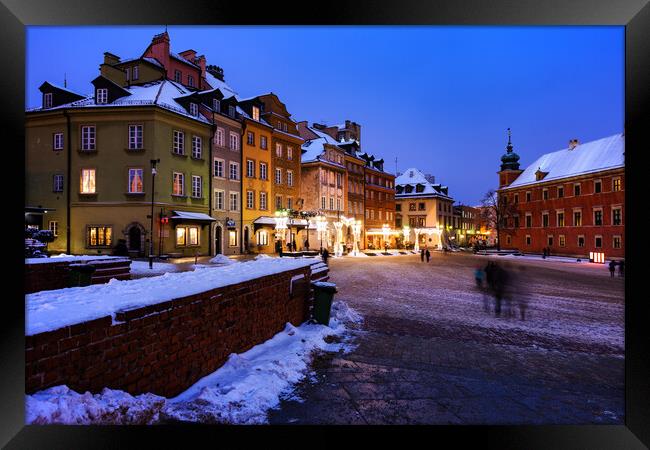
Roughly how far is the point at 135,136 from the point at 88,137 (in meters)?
2.84

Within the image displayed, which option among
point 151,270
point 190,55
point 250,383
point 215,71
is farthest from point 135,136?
point 250,383

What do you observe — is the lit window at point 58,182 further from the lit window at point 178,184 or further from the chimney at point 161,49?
→ the chimney at point 161,49

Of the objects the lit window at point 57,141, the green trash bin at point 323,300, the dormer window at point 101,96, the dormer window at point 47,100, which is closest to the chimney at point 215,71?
the dormer window at point 101,96

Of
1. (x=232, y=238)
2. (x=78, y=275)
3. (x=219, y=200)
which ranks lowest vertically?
(x=78, y=275)

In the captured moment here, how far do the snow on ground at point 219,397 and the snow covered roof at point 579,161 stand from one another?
40.7m

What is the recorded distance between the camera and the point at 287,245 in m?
36.7

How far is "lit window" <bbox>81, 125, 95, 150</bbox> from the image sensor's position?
23.5m

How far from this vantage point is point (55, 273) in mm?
8117

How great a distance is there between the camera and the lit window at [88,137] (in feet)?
77.1

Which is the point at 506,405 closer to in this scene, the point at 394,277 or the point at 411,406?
the point at 411,406

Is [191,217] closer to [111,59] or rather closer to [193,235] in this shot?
[193,235]

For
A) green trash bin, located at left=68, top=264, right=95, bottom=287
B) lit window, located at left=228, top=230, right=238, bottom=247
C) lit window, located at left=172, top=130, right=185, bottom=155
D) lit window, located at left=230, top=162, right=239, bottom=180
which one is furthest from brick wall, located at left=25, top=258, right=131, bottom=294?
lit window, located at left=230, top=162, right=239, bottom=180

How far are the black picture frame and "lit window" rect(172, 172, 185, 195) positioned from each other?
21.7 metres

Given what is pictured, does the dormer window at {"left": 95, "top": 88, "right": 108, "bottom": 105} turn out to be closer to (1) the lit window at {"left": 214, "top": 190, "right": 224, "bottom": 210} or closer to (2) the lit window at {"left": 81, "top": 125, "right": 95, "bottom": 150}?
(2) the lit window at {"left": 81, "top": 125, "right": 95, "bottom": 150}
